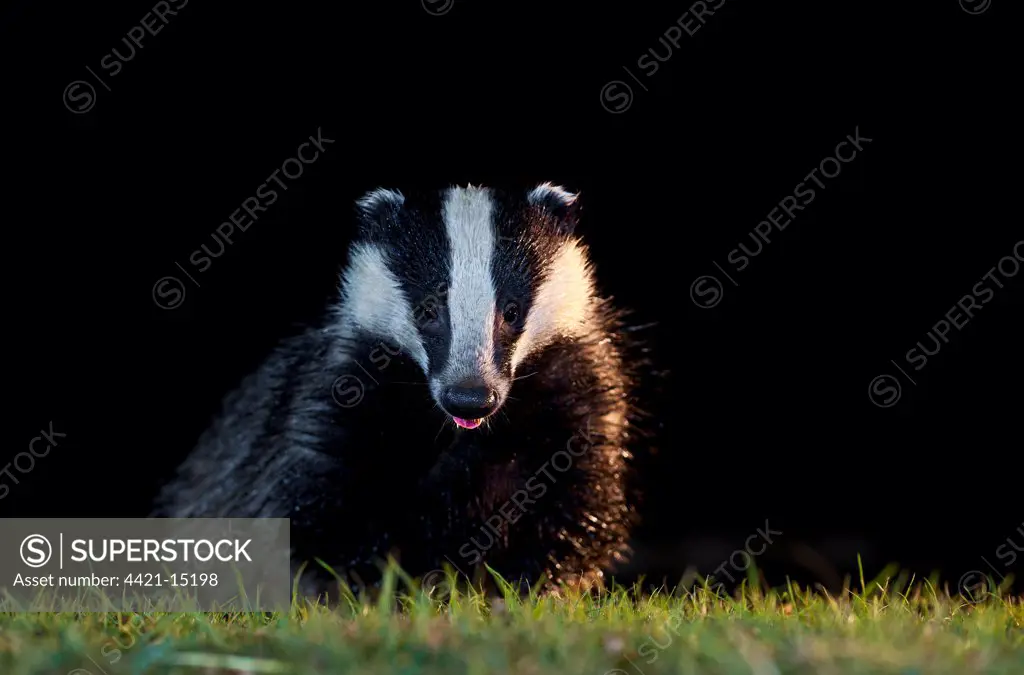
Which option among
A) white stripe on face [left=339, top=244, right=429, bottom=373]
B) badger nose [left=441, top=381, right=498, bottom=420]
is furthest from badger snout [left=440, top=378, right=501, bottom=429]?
white stripe on face [left=339, top=244, right=429, bottom=373]

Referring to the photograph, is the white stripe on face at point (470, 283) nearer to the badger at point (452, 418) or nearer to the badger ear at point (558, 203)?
the badger at point (452, 418)

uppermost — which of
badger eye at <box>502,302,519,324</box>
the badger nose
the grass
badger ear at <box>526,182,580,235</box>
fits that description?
badger ear at <box>526,182,580,235</box>

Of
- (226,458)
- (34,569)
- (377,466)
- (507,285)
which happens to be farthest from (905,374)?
(34,569)

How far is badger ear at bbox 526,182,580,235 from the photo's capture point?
11.0 feet

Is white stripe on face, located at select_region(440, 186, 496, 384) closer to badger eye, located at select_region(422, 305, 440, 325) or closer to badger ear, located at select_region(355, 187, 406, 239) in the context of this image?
badger eye, located at select_region(422, 305, 440, 325)

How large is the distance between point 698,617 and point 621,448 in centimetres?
117

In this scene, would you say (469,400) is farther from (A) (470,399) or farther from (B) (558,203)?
(B) (558,203)

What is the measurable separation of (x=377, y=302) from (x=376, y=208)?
0.93 ft

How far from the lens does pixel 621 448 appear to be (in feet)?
11.2

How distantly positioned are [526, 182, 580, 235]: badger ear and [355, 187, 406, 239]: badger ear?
15.6 inches

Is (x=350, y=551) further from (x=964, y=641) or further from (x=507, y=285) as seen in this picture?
(x=964, y=641)

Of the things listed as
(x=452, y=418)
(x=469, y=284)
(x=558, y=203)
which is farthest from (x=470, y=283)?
(x=558, y=203)

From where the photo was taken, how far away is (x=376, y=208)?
11.0 feet

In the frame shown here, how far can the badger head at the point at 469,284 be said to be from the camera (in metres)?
2.98
